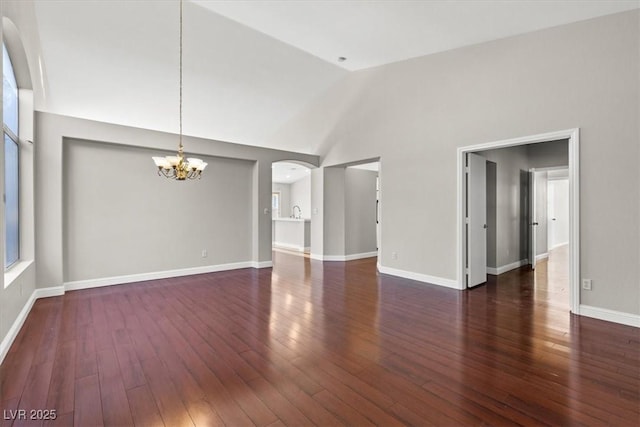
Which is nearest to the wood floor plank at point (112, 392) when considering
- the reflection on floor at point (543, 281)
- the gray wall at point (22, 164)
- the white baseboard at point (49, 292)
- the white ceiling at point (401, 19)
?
the gray wall at point (22, 164)

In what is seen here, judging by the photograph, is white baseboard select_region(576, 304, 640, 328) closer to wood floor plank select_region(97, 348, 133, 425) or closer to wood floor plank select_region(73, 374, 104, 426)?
wood floor plank select_region(97, 348, 133, 425)

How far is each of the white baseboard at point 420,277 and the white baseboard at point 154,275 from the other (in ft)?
8.52

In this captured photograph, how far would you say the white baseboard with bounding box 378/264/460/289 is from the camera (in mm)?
4873

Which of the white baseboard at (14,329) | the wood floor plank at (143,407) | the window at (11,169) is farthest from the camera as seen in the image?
the window at (11,169)

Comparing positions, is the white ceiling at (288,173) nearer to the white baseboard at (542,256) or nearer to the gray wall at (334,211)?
the gray wall at (334,211)

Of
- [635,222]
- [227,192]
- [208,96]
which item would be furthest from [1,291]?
[635,222]

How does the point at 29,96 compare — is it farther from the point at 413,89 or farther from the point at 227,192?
the point at 413,89

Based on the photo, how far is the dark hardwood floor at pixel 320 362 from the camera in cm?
189

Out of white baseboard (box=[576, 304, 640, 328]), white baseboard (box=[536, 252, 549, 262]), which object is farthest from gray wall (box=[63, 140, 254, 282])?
white baseboard (box=[536, 252, 549, 262])

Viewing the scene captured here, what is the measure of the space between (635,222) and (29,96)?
753cm

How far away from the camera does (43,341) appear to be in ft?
9.52

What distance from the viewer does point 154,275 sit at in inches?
213

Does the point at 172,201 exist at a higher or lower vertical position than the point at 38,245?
higher

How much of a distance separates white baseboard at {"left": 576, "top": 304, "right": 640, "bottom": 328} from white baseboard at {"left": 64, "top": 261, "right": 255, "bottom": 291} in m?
5.33
